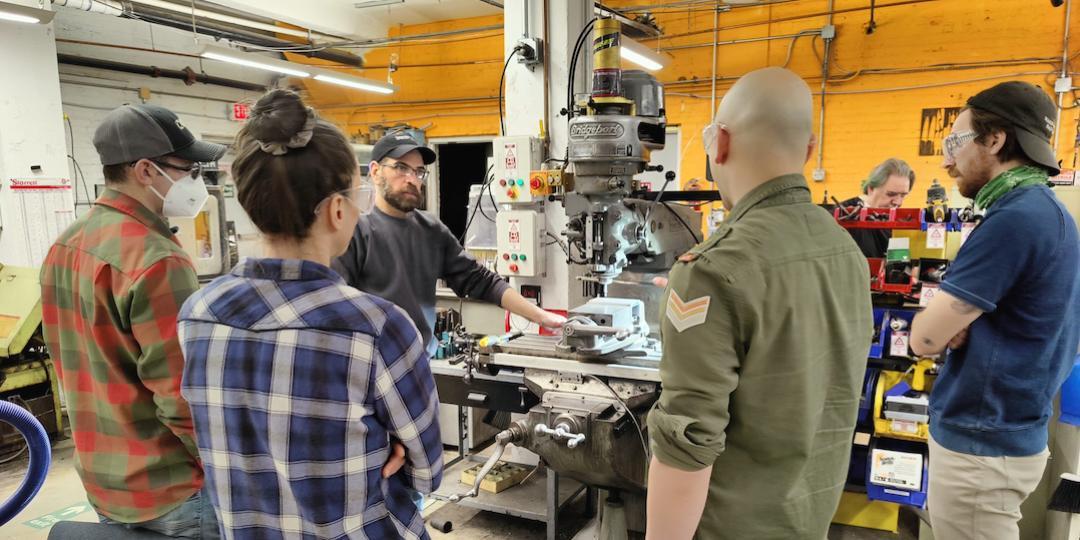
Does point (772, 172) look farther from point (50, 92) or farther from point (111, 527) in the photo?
point (50, 92)

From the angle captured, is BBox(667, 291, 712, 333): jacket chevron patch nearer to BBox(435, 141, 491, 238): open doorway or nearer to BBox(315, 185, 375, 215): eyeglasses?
BBox(315, 185, 375, 215): eyeglasses

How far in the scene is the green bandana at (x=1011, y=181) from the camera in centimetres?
137

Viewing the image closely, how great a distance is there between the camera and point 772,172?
990 millimetres

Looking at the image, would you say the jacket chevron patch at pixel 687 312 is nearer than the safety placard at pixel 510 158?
Yes

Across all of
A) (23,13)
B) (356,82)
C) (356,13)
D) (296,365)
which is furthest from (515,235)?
(356,13)

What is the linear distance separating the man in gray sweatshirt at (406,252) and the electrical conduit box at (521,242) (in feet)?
1.68

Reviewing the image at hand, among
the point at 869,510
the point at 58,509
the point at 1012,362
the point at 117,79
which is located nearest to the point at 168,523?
the point at 1012,362

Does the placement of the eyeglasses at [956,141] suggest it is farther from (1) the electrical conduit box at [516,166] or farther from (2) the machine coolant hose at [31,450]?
(2) the machine coolant hose at [31,450]

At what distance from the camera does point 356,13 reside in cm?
621

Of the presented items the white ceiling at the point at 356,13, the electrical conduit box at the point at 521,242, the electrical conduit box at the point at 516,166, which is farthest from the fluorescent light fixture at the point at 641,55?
the white ceiling at the point at 356,13

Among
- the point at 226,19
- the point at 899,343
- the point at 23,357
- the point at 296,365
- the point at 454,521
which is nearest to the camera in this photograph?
the point at 296,365

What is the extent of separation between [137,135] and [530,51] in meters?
1.72

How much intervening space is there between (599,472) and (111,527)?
106 centimetres

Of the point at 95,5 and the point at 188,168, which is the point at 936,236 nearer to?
the point at 188,168
